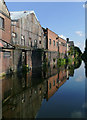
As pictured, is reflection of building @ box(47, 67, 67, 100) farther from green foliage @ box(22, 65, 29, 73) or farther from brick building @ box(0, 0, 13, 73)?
green foliage @ box(22, 65, 29, 73)

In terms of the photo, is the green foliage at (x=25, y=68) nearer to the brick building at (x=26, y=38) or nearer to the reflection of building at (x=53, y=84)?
the brick building at (x=26, y=38)

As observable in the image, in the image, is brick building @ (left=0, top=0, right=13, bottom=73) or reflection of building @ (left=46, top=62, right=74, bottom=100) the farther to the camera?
brick building @ (left=0, top=0, right=13, bottom=73)

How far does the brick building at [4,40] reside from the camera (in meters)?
12.8

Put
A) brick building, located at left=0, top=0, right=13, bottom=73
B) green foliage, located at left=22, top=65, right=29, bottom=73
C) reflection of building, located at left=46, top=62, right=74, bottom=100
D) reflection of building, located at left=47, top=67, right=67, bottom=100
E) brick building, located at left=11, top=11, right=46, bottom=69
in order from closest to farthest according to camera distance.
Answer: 1. reflection of building, located at left=47, top=67, right=67, bottom=100
2. reflection of building, located at left=46, top=62, right=74, bottom=100
3. brick building, located at left=0, top=0, right=13, bottom=73
4. brick building, located at left=11, top=11, right=46, bottom=69
5. green foliage, located at left=22, top=65, right=29, bottom=73

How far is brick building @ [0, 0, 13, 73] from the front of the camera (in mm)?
12849

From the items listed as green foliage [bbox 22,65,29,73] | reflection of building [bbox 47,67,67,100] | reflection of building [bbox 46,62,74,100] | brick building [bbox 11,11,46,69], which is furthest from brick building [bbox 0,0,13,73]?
reflection of building [bbox 47,67,67,100]

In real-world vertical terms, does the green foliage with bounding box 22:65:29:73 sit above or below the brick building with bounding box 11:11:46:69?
below

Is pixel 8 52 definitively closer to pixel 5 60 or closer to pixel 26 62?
pixel 5 60

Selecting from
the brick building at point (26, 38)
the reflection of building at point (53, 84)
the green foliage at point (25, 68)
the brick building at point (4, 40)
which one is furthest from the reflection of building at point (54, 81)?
the brick building at point (26, 38)

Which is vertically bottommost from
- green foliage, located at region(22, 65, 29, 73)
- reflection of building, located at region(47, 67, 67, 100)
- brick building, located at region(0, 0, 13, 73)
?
reflection of building, located at region(47, 67, 67, 100)

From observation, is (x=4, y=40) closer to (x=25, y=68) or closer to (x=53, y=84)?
(x=25, y=68)

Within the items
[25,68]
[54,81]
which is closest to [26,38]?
[25,68]

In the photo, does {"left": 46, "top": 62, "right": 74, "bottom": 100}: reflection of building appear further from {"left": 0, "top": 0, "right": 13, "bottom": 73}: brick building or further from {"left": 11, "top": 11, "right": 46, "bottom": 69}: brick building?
{"left": 11, "top": 11, "right": 46, "bottom": 69}: brick building

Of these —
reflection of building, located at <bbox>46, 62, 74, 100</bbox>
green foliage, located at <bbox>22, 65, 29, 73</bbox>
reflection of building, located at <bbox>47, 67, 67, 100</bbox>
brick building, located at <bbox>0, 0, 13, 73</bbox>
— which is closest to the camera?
reflection of building, located at <bbox>47, 67, 67, 100</bbox>
